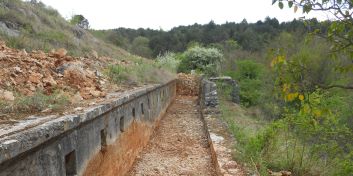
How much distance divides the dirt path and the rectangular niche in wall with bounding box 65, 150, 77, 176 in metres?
2.73

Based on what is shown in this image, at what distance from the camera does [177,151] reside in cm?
768

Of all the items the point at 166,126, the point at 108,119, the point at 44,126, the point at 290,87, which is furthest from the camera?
the point at 166,126

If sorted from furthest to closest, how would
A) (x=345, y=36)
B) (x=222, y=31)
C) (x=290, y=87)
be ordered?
(x=222, y=31) < (x=345, y=36) < (x=290, y=87)

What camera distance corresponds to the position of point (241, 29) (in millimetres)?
60469

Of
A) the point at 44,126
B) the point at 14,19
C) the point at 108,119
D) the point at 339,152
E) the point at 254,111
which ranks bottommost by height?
the point at 254,111

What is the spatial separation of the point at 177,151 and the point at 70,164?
4491mm

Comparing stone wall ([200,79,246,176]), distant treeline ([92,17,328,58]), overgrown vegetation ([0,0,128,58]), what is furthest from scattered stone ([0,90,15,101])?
distant treeline ([92,17,328,58])

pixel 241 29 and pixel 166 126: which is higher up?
pixel 241 29

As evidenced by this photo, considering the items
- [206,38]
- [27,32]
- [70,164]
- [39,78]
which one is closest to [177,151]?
[39,78]

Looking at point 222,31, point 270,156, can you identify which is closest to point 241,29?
point 222,31

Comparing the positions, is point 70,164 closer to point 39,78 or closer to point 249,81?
point 39,78

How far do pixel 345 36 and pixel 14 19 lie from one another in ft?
30.9

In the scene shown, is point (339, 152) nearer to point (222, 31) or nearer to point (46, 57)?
point (46, 57)

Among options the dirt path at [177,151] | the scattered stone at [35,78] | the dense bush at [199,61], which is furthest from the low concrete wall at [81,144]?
the dense bush at [199,61]
